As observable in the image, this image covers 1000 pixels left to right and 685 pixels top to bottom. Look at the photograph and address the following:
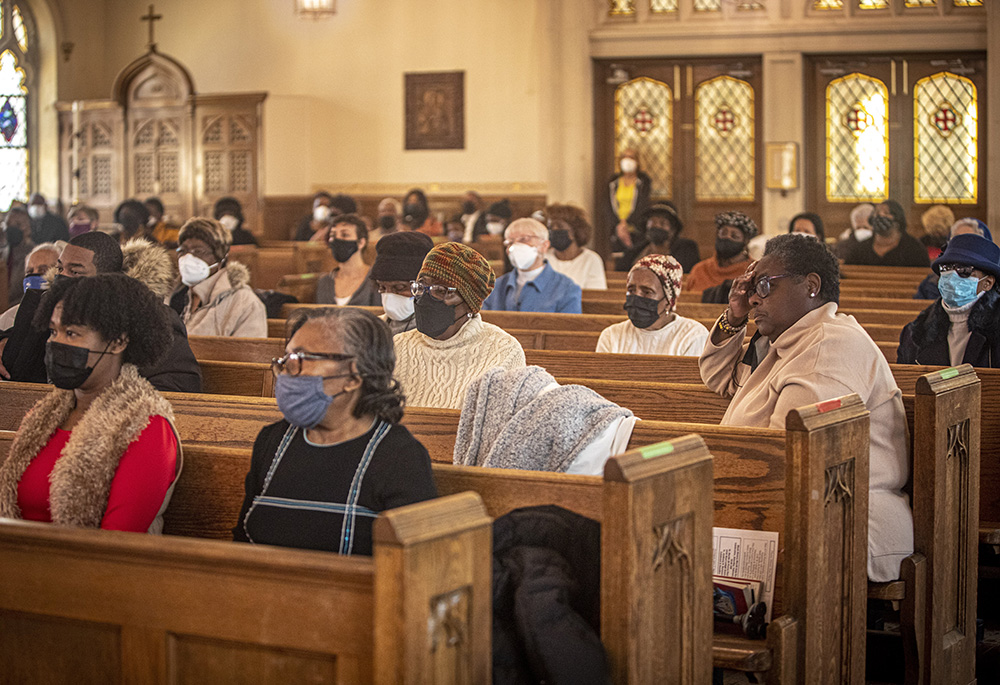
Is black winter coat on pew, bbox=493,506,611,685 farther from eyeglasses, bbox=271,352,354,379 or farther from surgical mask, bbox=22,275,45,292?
surgical mask, bbox=22,275,45,292

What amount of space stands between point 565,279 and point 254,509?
12.3 feet

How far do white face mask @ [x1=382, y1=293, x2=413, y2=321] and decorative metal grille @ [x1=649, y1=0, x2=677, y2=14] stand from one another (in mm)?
9606

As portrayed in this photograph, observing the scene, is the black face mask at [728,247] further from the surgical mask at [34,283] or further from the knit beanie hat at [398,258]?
the surgical mask at [34,283]

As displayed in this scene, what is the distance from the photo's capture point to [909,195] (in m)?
12.8

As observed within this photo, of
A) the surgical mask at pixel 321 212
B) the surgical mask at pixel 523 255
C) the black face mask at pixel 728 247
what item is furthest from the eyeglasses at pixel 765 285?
the surgical mask at pixel 321 212

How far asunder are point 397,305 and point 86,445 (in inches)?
68.9

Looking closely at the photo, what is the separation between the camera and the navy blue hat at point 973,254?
4.46 meters

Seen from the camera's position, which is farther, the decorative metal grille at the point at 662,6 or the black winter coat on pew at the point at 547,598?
the decorative metal grille at the point at 662,6

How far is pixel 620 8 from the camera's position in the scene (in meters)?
13.1

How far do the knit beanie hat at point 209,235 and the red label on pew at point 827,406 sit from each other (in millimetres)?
3403

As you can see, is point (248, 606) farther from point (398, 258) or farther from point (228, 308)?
point (228, 308)

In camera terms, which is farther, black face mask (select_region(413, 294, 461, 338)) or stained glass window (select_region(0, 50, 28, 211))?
stained glass window (select_region(0, 50, 28, 211))

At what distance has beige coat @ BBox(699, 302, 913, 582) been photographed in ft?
10.5

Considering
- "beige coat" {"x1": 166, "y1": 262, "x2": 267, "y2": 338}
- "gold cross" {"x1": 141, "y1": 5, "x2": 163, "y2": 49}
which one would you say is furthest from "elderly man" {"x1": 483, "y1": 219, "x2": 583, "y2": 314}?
"gold cross" {"x1": 141, "y1": 5, "x2": 163, "y2": 49}
